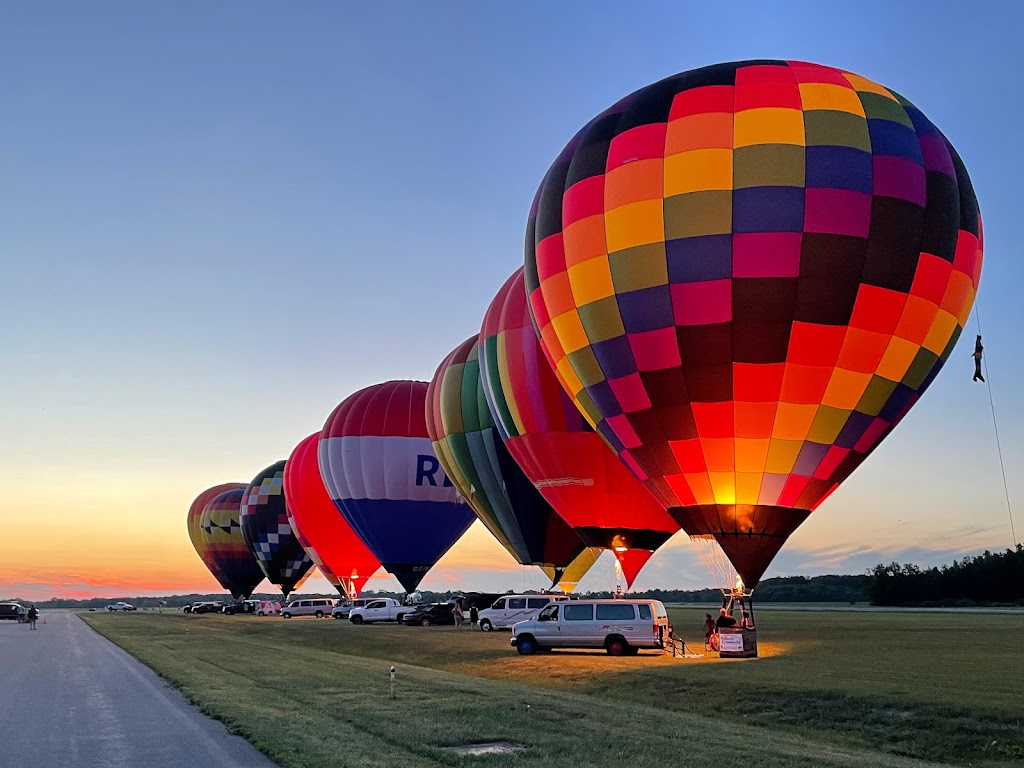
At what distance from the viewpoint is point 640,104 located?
84.1 ft

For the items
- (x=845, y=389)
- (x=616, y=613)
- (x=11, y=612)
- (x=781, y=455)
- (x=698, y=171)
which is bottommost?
(x=11, y=612)

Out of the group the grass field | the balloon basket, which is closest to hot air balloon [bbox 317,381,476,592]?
the grass field

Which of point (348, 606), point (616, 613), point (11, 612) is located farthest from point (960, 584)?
point (11, 612)

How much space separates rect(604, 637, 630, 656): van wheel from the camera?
2650 cm

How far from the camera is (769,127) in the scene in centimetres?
2339

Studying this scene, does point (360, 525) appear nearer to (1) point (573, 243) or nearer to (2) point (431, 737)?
(1) point (573, 243)

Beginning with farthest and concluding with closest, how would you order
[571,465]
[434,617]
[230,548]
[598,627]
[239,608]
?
[230,548], [239,608], [434,617], [571,465], [598,627]

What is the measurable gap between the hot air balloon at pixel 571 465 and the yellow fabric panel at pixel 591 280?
815 cm

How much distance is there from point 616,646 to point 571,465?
324 inches

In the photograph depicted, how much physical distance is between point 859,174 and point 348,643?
73.8ft

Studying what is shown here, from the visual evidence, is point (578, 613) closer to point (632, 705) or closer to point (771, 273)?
point (771, 273)

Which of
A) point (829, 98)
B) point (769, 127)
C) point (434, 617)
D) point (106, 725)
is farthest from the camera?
point (434, 617)

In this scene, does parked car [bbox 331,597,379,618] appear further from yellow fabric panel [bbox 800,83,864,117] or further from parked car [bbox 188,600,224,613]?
yellow fabric panel [bbox 800,83,864,117]

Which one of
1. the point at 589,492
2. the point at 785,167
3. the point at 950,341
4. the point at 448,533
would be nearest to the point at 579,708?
the point at 785,167
